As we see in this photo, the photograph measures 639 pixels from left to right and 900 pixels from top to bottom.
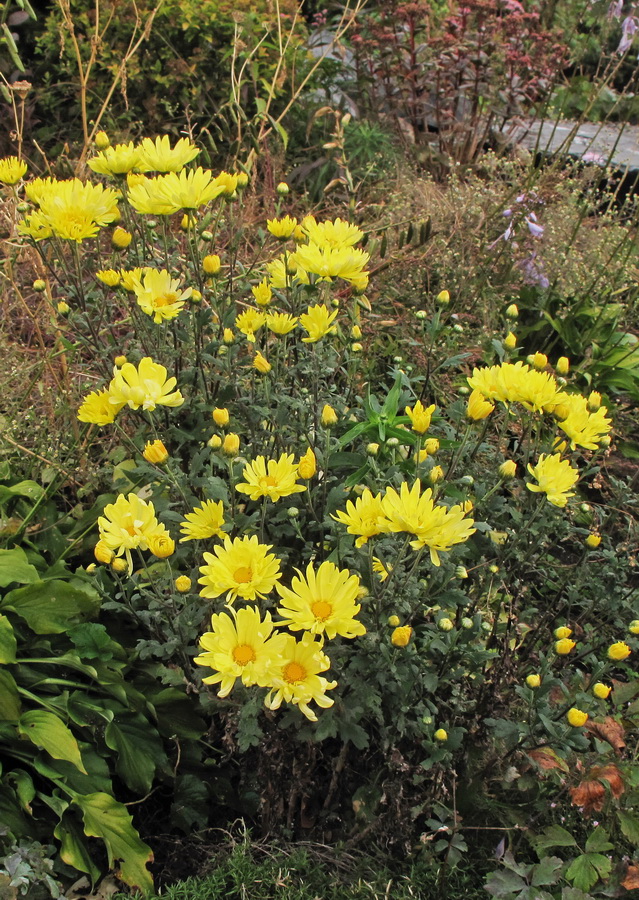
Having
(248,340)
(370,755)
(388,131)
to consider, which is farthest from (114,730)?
(388,131)

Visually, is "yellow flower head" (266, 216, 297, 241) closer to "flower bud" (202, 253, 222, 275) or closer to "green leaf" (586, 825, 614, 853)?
"flower bud" (202, 253, 222, 275)

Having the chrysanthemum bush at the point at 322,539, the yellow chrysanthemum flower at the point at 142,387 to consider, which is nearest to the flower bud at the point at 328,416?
the chrysanthemum bush at the point at 322,539

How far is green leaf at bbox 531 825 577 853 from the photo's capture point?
1662mm

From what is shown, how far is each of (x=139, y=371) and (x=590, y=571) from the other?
124cm

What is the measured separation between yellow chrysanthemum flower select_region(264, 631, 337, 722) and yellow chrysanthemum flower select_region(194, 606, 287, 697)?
18mm

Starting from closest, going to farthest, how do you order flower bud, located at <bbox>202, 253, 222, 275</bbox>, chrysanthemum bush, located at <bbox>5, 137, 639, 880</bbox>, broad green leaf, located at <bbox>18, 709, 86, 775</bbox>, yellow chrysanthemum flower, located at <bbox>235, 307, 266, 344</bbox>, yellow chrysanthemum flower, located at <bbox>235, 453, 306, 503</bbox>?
chrysanthemum bush, located at <bbox>5, 137, 639, 880</bbox> < yellow chrysanthemum flower, located at <bbox>235, 453, 306, 503</bbox> < broad green leaf, located at <bbox>18, 709, 86, 775</bbox> < flower bud, located at <bbox>202, 253, 222, 275</bbox> < yellow chrysanthemum flower, located at <bbox>235, 307, 266, 344</bbox>

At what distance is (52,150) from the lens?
4.70m

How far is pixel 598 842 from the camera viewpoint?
5.36 feet

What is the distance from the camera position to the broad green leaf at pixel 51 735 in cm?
176

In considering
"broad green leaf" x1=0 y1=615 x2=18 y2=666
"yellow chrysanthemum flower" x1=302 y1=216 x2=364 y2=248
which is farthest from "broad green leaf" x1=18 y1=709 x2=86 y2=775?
"yellow chrysanthemum flower" x1=302 y1=216 x2=364 y2=248

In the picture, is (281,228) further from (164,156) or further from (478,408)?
(478,408)

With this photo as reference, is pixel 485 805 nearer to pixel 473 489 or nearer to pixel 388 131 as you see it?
pixel 473 489

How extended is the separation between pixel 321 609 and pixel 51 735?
76 cm

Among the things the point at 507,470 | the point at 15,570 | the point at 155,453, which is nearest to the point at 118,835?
the point at 15,570
